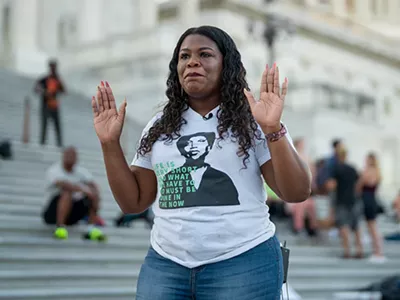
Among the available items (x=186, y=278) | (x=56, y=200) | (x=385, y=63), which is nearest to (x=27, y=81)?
(x=56, y=200)

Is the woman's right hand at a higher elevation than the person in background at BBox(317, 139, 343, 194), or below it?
higher

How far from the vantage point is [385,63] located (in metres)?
40.1

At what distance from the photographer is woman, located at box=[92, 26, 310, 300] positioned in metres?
2.80

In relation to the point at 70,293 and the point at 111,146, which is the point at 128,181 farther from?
the point at 70,293

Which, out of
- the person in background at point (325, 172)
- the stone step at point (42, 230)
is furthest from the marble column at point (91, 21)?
the stone step at point (42, 230)

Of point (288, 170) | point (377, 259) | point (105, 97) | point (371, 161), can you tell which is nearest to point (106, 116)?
point (105, 97)

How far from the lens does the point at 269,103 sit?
284cm

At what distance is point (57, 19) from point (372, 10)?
39442mm

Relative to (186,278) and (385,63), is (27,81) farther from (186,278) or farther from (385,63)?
(385,63)

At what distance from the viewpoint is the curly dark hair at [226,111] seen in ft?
9.48

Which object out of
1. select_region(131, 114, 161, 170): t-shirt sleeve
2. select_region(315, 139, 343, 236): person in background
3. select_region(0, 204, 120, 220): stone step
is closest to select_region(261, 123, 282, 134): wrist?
select_region(131, 114, 161, 170): t-shirt sleeve

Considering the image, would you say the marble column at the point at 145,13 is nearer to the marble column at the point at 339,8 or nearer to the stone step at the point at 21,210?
the stone step at the point at 21,210

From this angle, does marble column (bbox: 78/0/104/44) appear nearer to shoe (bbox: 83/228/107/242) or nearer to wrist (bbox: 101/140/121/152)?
shoe (bbox: 83/228/107/242)

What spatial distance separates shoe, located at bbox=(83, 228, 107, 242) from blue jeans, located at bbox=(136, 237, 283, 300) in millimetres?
6498
